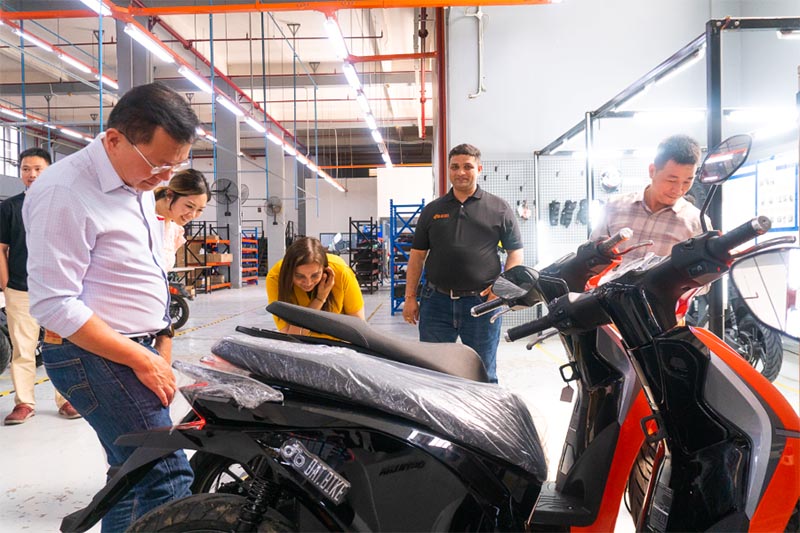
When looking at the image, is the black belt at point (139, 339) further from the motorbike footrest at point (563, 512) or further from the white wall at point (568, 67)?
the white wall at point (568, 67)

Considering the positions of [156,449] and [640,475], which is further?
[640,475]

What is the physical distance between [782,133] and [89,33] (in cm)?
1172

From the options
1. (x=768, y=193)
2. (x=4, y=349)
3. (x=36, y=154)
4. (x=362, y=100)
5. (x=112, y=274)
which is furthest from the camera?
(x=362, y=100)

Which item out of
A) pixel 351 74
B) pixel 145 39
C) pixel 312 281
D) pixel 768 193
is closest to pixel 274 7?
pixel 351 74

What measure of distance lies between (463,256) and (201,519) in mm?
2121

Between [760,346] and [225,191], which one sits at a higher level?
[225,191]

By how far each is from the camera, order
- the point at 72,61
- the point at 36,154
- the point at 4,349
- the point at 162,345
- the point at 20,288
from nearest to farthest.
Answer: the point at 162,345, the point at 36,154, the point at 20,288, the point at 4,349, the point at 72,61

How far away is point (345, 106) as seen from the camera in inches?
650

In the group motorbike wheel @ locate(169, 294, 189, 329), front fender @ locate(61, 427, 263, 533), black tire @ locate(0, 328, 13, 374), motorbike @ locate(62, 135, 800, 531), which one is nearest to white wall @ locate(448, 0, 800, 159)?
motorbike wheel @ locate(169, 294, 189, 329)

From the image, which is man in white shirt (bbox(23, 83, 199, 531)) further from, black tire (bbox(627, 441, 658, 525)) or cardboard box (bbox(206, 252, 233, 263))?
cardboard box (bbox(206, 252, 233, 263))

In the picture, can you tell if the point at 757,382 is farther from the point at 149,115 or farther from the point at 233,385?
the point at 149,115

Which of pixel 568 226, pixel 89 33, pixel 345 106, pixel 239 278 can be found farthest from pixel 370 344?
pixel 345 106

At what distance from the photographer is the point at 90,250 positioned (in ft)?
4.12

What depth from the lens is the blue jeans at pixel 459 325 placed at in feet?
9.57
